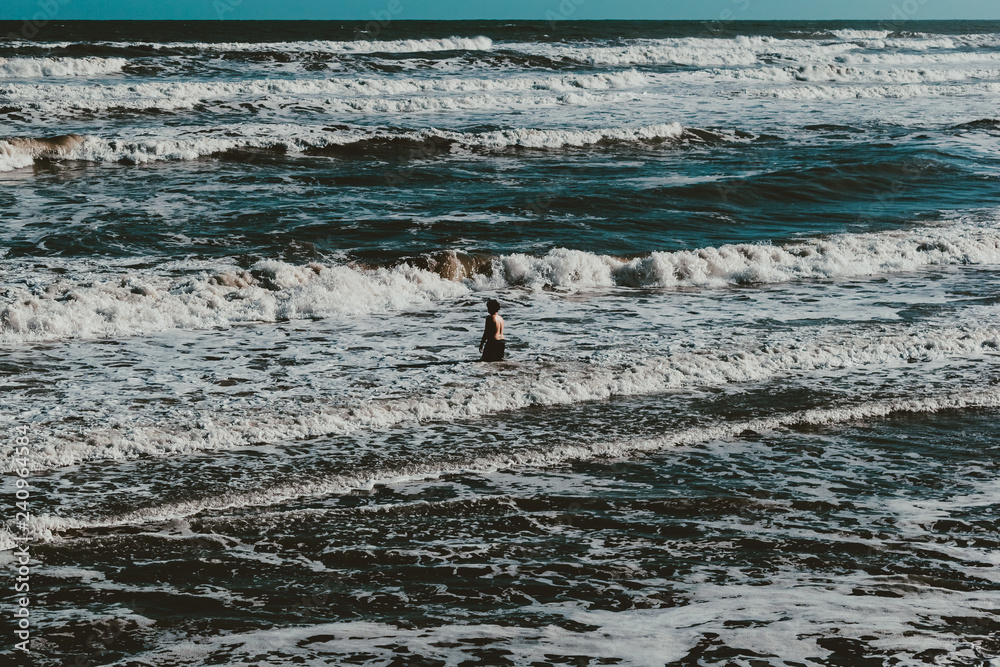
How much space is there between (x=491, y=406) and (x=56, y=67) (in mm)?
36255

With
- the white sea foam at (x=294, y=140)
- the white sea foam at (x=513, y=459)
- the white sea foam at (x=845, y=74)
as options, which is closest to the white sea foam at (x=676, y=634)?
the white sea foam at (x=513, y=459)

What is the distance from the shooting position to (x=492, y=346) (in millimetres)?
10852

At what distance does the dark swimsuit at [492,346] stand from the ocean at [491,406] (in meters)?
0.15

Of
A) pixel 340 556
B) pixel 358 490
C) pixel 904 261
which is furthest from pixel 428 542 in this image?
pixel 904 261

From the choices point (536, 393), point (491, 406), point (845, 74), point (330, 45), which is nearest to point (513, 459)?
point (491, 406)

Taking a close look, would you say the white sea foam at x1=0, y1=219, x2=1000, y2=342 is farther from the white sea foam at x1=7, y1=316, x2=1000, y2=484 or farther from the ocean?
the white sea foam at x1=7, y1=316, x2=1000, y2=484

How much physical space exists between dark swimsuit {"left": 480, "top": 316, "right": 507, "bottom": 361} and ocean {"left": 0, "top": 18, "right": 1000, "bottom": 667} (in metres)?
0.15

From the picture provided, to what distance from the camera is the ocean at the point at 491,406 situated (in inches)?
229

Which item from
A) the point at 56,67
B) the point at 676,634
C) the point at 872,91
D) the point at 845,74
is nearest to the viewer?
the point at 676,634

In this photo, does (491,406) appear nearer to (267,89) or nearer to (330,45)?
(267,89)

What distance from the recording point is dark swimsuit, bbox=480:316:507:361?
35.5ft

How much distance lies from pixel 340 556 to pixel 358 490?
46.6 inches

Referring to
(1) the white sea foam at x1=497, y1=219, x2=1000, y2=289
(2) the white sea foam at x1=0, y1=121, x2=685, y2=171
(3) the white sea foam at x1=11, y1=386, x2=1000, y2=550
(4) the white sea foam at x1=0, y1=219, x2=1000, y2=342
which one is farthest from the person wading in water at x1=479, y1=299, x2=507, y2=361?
(2) the white sea foam at x1=0, y1=121, x2=685, y2=171

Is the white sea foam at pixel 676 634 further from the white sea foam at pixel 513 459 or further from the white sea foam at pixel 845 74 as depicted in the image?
the white sea foam at pixel 845 74
